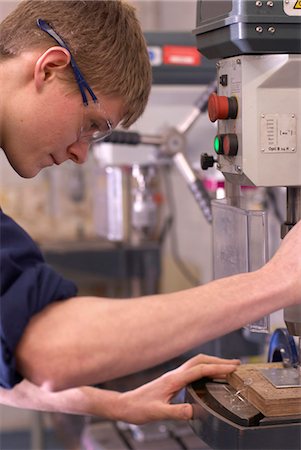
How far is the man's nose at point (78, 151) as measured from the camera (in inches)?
46.7

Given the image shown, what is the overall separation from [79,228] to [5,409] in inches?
45.4

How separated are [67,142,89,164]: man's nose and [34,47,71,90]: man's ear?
0.15 metres

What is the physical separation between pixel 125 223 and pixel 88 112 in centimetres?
195

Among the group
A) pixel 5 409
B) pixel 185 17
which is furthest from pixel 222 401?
pixel 5 409

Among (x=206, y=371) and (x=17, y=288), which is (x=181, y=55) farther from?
(x=17, y=288)

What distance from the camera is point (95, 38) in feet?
3.58

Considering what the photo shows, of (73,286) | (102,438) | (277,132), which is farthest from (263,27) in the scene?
(102,438)

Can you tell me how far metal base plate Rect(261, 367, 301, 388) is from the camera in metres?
1.14

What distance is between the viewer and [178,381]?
1.31m

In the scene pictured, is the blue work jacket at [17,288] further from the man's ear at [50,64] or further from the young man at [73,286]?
the man's ear at [50,64]

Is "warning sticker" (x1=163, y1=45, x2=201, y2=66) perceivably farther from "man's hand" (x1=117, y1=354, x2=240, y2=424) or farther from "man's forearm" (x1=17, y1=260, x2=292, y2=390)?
"man's forearm" (x1=17, y1=260, x2=292, y2=390)

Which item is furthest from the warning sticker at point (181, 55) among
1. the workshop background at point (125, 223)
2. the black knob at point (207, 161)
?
the black knob at point (207, 161)

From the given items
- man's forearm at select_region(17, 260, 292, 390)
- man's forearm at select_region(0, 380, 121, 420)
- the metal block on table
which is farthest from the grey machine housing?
the metal block on table

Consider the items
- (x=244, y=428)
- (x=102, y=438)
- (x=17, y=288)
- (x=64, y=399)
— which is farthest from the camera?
(x=102, y=438)
